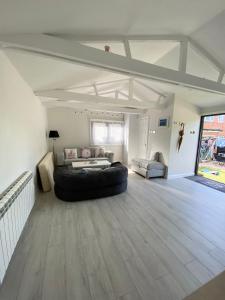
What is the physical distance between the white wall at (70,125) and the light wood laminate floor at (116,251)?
11.5 feet

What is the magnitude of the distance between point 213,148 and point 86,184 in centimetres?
651

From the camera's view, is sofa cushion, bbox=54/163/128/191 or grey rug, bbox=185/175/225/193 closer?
sofa cushion, bbox=54/163/128/191

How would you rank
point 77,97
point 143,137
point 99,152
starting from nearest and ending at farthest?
1. point 77,97
2. point 99,152
3. point 143,137

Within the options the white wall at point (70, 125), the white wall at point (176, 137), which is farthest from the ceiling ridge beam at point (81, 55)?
the white wall at point (70, 125)

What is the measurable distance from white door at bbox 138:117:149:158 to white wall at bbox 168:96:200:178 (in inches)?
54.8

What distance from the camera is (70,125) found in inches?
247

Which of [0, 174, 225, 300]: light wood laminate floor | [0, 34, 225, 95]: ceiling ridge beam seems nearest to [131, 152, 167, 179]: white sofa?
[0, 174, 225, 300]: light wood laminate floor

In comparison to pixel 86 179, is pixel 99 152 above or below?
above

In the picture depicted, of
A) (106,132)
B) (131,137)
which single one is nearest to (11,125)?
(106,132)

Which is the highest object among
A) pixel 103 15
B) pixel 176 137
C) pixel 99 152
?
pixel 103 15

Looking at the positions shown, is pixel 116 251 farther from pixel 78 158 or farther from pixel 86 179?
pixel 78 158

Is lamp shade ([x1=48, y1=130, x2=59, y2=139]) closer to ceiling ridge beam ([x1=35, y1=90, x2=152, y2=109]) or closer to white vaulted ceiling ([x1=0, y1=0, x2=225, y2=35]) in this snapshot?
ceiling ridge beam ([x1=35, y1=90, x2=152, y2=109])

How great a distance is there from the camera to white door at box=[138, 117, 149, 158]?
6027 mm

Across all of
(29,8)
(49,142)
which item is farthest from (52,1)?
(49,142)
